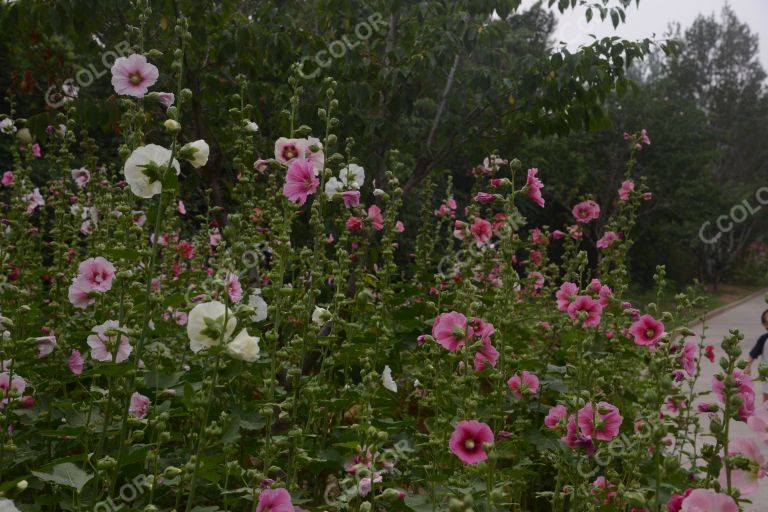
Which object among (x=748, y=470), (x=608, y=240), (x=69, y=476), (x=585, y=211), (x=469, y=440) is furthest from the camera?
(x=585, y=211)

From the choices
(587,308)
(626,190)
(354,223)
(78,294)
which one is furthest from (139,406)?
(626,190)

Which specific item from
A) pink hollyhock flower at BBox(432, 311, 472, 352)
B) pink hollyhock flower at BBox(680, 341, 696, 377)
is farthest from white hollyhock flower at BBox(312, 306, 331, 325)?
pink hollyhock flower at BBox(680, 341, 696, 377)

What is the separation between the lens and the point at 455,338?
2.32 m

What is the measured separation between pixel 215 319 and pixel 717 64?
3473 centimetres

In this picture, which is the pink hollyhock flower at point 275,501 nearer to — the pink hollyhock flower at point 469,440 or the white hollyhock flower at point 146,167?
the pink hollyhock flower at point 469,440

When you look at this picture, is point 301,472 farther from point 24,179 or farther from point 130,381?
point 24,179

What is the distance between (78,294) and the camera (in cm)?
238

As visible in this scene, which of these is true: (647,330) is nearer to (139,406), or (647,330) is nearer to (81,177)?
(139,406)

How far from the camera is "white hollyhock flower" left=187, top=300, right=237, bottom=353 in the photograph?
1.55 meters

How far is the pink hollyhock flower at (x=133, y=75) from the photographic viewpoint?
7.40 ft

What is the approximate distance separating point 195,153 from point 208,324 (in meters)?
0.50

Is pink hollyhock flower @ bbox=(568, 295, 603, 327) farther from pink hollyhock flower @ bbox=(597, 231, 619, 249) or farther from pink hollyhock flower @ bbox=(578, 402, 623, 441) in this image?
pink hollyhock flower @ bbox=(597, 231, 619, 249)

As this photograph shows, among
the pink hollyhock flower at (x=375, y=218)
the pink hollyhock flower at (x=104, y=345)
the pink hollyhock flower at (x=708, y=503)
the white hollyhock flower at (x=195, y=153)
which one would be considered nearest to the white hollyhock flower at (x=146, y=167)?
the white hollyhock flower at (x=195, y=153)

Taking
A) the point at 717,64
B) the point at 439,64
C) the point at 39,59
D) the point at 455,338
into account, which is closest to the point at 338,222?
the point at 455,338
